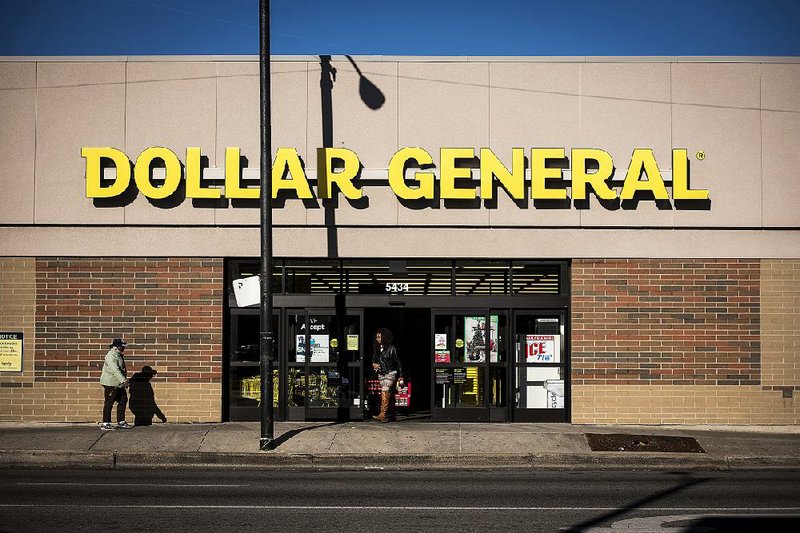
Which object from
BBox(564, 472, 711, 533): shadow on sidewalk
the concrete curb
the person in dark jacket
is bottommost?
the concrete curb

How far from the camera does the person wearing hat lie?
637 inches

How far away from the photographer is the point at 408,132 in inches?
682

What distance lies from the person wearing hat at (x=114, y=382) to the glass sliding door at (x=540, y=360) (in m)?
6.95

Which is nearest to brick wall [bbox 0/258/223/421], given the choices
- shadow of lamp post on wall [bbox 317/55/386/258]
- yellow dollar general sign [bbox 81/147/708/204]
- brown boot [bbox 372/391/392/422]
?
yellow dollar general sign [bbox 81/147/708/204]

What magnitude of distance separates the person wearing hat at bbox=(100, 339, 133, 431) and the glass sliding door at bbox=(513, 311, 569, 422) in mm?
6946

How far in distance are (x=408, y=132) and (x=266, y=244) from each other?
393 centimetres

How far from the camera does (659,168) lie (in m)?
17.3

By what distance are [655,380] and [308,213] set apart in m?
6.93

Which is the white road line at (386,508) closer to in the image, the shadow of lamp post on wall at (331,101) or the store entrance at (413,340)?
the shadow of lamp post on wall at (331,101)

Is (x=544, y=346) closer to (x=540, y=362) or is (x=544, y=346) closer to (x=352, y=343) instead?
(x=540, y=362)

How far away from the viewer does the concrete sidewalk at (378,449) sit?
46.5 ft

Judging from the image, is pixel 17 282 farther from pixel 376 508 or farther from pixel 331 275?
pixel 376 508

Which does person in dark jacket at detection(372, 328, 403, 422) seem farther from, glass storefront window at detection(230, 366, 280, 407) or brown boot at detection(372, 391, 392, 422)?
glass storefront window at detection(230, 366, 280, 407)

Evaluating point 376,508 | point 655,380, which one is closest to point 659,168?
point 655,380
